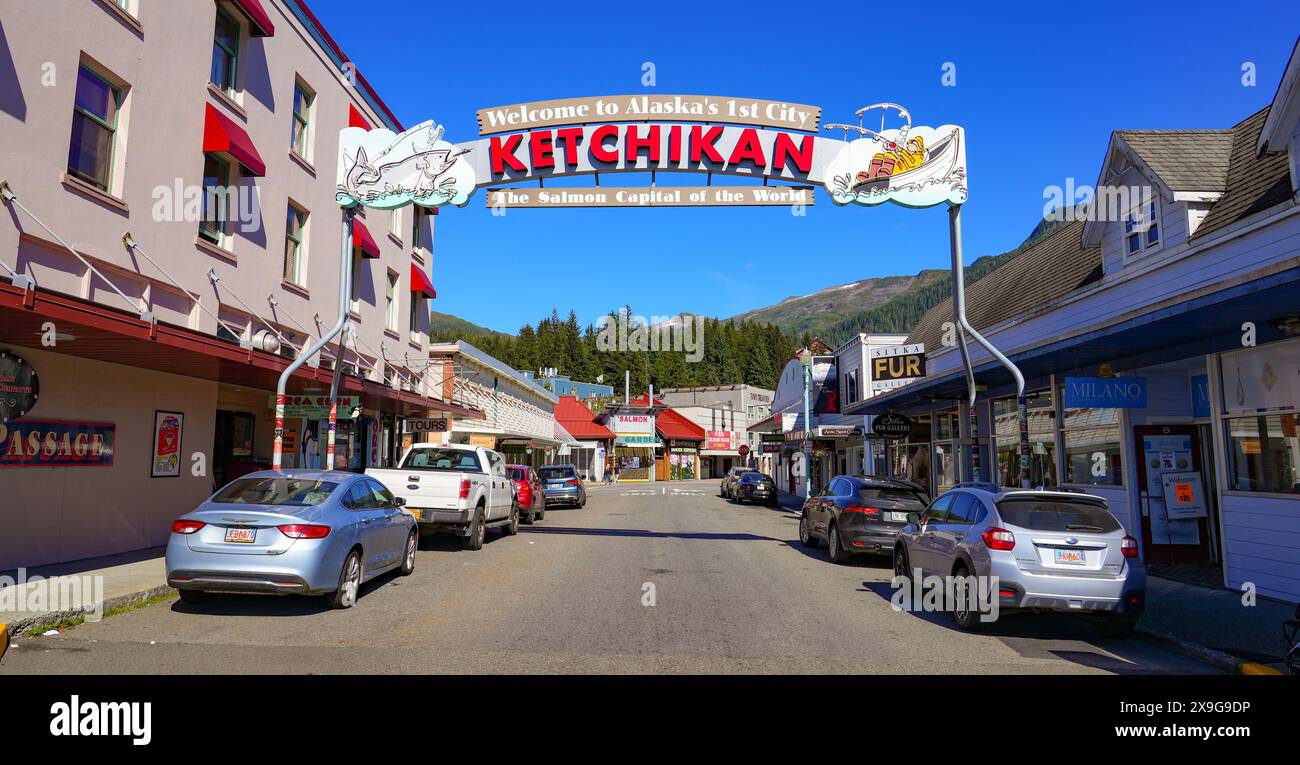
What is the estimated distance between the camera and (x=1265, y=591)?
1033cm

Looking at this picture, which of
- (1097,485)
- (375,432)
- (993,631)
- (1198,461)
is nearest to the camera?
(993,631)

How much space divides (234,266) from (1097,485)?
16.8 m

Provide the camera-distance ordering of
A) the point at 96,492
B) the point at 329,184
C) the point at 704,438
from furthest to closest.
Result: the point at 704,438 < the point at 329,184 < the point at 96,492

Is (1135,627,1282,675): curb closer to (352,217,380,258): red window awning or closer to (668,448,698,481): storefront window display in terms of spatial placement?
(352,217,380,258): red window awning

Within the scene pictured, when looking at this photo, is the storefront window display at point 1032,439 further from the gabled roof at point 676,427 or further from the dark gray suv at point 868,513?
the gabled roof at point 676,427

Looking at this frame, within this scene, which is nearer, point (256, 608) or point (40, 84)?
point (256, 608)

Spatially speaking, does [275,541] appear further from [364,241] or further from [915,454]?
[915,454]

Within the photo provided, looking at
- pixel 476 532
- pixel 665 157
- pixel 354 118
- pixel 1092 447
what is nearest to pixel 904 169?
pixel 665 157

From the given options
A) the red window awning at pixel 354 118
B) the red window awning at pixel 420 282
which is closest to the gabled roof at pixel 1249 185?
the red window awning at pixel 354 118

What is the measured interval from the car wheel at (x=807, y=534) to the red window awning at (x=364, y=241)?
1316 cm

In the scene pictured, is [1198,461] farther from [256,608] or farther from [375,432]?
[375,432]

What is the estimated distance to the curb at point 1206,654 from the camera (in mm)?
6761

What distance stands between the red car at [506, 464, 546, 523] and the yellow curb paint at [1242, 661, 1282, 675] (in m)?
17.2
